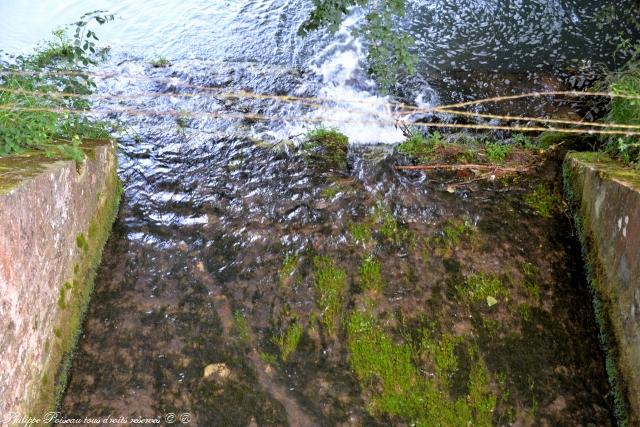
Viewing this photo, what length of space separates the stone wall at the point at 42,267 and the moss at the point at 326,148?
178cm

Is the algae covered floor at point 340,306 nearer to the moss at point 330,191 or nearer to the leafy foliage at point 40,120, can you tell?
the moss at point 330,191

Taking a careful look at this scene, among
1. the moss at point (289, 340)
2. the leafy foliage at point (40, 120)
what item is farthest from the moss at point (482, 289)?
the leafy foliage at point (40, 120)

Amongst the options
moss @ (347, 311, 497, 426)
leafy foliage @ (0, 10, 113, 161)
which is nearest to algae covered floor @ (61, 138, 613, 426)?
moss @ (347, 311, 497, 426)

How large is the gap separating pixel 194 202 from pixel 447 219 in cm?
206

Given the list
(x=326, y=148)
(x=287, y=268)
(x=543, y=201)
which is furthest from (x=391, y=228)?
(x=543, y=201)

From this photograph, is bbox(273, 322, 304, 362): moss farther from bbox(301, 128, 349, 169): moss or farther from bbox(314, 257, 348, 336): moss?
bbox(301, 128, 349, 169): moss

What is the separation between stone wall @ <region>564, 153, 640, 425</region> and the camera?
310 cm

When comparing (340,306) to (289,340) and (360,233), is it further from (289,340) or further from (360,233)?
(360,233)

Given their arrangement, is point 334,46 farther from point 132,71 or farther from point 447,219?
point 447,219

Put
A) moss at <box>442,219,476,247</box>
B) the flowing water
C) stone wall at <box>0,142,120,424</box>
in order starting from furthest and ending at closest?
1. moss at <box>442,219,476,247</box>
2. the flowing water
3. stone wall at <box>0,142,120,424</box>

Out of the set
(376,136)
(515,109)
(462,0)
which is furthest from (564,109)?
(462,0)

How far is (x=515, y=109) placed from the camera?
5.33 m

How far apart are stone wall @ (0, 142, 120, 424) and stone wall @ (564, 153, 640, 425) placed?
3453 mm

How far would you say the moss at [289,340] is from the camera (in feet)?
11.1
